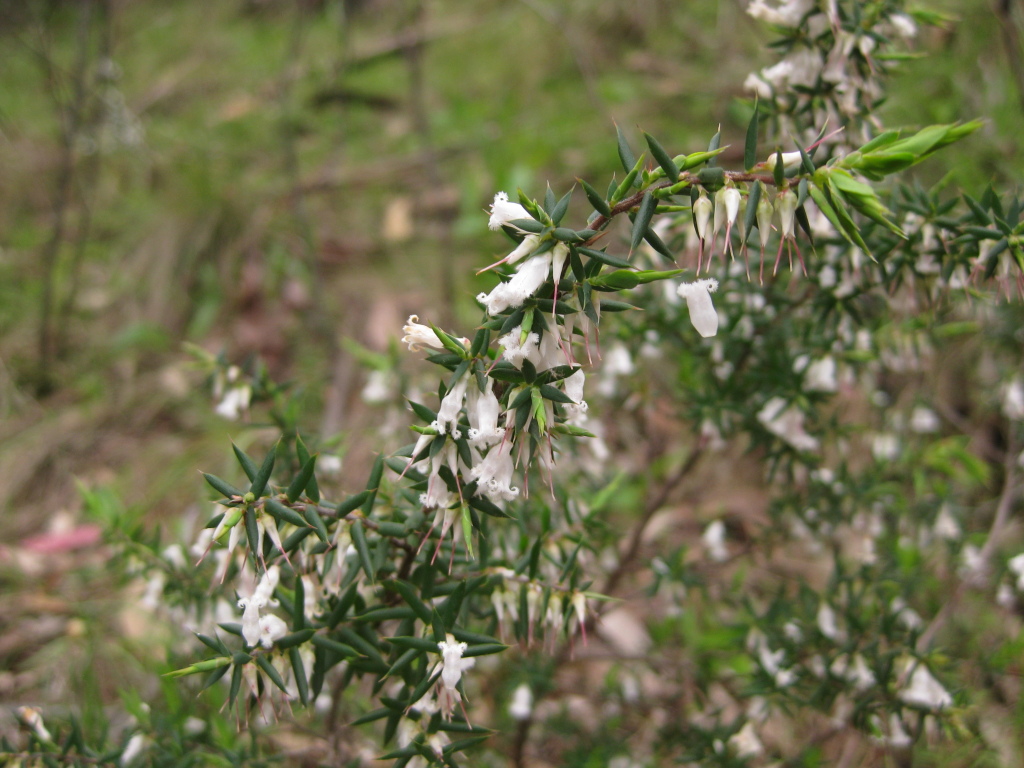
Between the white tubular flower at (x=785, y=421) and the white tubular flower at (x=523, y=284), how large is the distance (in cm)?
102

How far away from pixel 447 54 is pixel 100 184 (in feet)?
9.25

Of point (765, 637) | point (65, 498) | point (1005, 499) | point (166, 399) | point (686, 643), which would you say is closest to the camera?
point (765, 637)

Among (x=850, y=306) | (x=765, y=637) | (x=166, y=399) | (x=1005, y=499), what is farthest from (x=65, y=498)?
A: (x=1005, y=499)

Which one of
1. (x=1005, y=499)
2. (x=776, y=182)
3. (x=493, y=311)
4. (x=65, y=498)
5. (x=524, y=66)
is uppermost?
(x=776, y=182)

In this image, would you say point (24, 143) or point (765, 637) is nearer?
point (765, 637)

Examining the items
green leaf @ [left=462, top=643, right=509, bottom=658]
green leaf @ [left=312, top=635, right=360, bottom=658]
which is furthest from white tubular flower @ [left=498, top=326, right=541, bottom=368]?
green leaf @ [left=312, top=635, right=360, bottom=658]

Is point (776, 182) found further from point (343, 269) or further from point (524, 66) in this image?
point (524, 66)

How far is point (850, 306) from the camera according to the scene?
163 centimetres

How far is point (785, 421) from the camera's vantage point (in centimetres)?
179

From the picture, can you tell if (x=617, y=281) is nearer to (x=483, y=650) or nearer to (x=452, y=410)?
(x=452, y=410)

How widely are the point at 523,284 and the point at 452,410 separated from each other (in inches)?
8.4

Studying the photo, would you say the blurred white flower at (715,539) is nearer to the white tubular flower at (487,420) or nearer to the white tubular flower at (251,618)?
the white tubular flower at (487,420)

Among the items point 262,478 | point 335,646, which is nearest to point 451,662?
point 335,646

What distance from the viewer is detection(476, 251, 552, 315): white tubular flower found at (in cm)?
94
